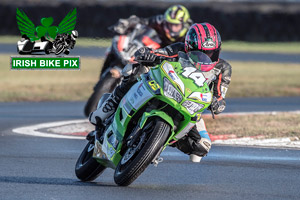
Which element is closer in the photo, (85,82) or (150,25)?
(150,25)

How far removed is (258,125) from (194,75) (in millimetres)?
5774

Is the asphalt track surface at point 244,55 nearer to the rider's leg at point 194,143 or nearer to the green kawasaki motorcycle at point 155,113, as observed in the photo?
the rider's leg at point 194,143

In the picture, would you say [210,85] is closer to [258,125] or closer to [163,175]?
[163,175]

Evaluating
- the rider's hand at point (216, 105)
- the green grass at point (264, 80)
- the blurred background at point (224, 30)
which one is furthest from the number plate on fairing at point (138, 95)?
the blurred background at point (224, 30)

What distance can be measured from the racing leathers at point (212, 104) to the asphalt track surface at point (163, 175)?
362 millimetres

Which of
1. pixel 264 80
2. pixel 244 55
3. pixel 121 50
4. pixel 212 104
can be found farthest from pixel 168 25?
pixel 244 55

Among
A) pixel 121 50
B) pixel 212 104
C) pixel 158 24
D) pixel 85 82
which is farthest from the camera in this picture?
pixel 85 82

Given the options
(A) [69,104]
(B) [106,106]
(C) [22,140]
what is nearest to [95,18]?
(A) [69,104]

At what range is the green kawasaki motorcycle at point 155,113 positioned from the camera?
632 centimetres

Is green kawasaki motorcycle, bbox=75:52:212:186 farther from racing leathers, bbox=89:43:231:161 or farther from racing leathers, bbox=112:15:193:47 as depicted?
racing leathers, bbox=112:15:193:47

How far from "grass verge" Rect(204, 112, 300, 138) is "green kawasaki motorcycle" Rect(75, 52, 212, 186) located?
4.49m

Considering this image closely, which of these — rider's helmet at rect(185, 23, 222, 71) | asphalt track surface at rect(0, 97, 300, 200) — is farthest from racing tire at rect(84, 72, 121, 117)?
rider's helmet at rect(185, 23, 222, 71)

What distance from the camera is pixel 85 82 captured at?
23.5 metres

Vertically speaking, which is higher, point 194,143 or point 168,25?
point 194,143
